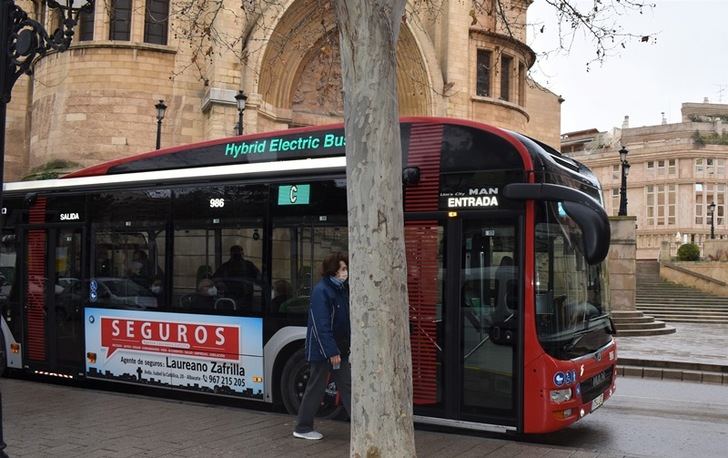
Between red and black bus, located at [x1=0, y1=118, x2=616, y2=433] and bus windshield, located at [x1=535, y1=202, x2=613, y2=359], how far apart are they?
2 centimetres

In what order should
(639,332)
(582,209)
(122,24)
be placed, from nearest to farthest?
(582,209) → (639,332) → (122,24)

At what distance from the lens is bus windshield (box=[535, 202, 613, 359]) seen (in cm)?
640

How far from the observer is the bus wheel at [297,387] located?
748 centimetres

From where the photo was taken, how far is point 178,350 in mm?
8359

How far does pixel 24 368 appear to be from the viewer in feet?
32.7

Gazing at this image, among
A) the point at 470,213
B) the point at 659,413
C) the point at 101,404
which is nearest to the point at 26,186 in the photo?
the point at 101,404

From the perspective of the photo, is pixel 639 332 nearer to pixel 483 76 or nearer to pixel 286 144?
pixel 286 144

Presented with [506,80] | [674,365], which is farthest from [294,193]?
[506,80]

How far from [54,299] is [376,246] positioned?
6.78 meters

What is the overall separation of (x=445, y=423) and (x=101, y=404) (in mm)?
3821

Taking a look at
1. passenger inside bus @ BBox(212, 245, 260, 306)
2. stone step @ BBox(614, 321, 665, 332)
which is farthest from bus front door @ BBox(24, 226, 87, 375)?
stone step @ BBox(614, 321, 665, 332)

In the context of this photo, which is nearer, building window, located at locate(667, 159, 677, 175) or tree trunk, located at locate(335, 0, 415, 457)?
tree trunk, located at locate(335, 0, 415, 457)

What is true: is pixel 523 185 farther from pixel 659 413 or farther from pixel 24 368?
pixel 24 368

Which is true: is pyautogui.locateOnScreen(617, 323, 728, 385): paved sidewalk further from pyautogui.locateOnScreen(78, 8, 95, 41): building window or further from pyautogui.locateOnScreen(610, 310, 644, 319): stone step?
pyautogui.locateOnScreen(78, 8, 95, 41): building window
